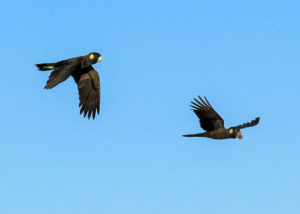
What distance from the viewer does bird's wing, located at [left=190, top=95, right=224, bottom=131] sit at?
2689 centimetres

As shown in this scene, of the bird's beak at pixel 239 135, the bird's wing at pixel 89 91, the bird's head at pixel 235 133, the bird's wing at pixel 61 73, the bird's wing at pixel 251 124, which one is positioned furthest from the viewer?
the bird's wing at pixel 251 124

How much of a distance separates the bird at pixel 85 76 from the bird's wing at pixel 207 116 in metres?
4.06

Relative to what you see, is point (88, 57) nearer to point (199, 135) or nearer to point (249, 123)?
point (199, 135)

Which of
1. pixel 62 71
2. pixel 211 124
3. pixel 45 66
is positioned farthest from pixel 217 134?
pixel 45 66

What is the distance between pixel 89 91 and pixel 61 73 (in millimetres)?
3053

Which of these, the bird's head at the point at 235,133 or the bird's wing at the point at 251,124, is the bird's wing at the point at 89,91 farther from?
the bird's wing at the point at 251,124

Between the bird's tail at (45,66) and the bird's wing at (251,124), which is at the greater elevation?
the bird's tail at (45,66)

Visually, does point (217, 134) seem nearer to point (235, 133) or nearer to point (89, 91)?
point (235, 133)

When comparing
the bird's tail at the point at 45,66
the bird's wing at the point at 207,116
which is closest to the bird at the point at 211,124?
the bird's wing at the point at 207,116

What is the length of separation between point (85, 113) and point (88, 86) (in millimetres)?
1499

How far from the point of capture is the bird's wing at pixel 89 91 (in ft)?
88.2

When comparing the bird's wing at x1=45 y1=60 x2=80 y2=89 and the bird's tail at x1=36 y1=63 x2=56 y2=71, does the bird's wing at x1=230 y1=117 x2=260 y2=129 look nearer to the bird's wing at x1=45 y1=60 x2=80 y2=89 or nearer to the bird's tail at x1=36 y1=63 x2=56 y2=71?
the bird's wing at x1=45 y1=60 x2=80 y2=89

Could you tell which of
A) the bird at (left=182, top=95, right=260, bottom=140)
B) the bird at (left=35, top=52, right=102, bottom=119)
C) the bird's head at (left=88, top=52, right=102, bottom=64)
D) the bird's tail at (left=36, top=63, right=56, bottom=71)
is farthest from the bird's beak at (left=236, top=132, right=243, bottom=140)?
the bird's tail at (left=36, top=63, right=56, bottom=71)

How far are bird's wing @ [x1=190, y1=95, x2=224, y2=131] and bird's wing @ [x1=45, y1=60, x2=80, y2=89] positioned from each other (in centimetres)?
A: 509
